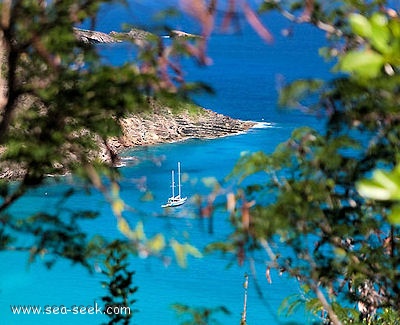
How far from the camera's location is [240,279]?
38.5 ft

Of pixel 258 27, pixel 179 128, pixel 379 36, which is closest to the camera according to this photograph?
pixel 379 36

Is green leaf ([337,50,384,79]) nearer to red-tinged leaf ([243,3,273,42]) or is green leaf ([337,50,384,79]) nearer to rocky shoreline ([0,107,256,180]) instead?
red-tinged leaf ([243,3,273,42])

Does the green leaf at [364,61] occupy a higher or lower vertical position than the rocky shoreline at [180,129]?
higher

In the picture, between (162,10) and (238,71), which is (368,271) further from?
Result: (238,71)

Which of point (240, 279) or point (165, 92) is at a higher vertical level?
point (165, 92)

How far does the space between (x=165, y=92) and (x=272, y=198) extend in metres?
0.40

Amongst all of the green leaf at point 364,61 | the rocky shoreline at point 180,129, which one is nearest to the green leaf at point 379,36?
the green leaf at point 364,61

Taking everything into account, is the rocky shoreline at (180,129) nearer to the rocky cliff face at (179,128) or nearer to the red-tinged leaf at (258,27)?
the rocky cliff face at (179,128)

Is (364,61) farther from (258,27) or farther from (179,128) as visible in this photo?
(179,128)

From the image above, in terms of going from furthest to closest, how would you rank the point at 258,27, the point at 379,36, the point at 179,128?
the point at 179,128 < the point at 258,27 < the point at 379,36

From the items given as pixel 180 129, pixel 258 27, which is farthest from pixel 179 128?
pixel 258 27

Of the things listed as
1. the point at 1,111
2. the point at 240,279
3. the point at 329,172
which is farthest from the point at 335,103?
the point at 240,279

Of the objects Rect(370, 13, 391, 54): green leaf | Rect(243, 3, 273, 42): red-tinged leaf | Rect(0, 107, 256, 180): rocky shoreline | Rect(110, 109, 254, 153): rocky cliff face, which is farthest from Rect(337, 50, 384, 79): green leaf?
Rect(110, 109, 254, 153): rocky cliff face

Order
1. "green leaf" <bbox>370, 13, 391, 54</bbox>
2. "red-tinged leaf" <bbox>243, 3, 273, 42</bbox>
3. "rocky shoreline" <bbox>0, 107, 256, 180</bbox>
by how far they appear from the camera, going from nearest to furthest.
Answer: "green leaf" <bbox>370, 13, 391, 54</bbox>, "red-tinged leaf" <bbox>243, 3, 273, 42</bbox>, "rocky shoreline" <bbox>0, 107, 256, 180</bbox>
